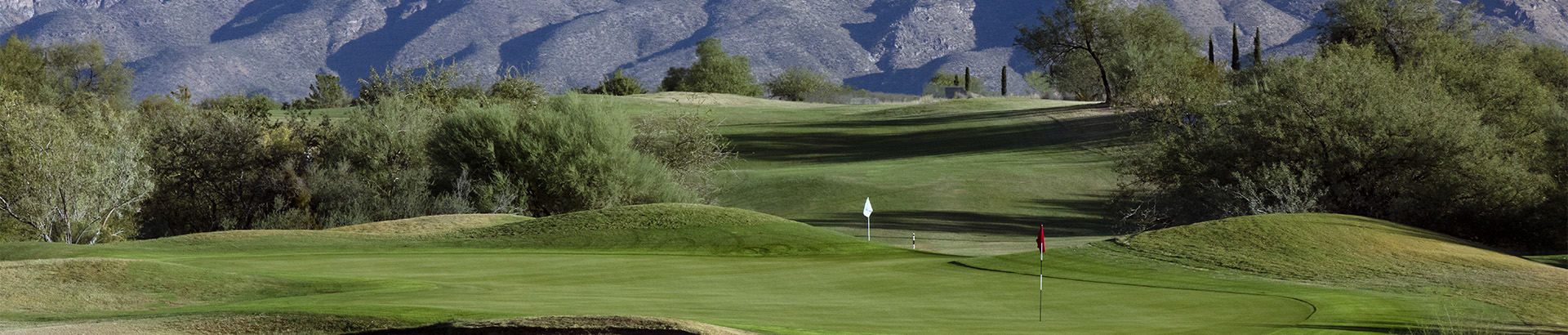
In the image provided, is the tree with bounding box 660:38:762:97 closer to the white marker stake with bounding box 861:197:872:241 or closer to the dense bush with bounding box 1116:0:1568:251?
the white marker stake with bounding box 861:197:872:241

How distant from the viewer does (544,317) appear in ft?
33.6

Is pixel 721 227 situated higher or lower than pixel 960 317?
lower

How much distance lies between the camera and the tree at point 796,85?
121000 mm

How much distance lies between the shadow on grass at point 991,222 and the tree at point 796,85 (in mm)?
80153

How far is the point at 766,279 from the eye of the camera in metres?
16.5

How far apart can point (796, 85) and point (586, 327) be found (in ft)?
367

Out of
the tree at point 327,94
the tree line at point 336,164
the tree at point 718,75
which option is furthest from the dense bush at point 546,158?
the tree at point 718,75

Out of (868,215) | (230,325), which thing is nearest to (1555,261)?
(868,215)

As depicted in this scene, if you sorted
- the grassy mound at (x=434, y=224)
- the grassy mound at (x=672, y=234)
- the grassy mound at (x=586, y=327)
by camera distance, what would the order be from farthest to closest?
the grassy mound at (x=434, y=224) → the grassy mound at (x=672, y=234) → the grassy mound at (x=586, y=327)

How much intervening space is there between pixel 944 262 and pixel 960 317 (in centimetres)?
692

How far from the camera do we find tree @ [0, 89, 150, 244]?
29.5m

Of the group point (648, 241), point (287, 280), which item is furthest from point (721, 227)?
point (287, 280)

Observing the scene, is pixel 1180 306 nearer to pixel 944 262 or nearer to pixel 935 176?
pixel 944 262

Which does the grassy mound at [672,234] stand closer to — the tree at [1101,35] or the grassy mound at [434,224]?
the grassy mound at [434,224]
